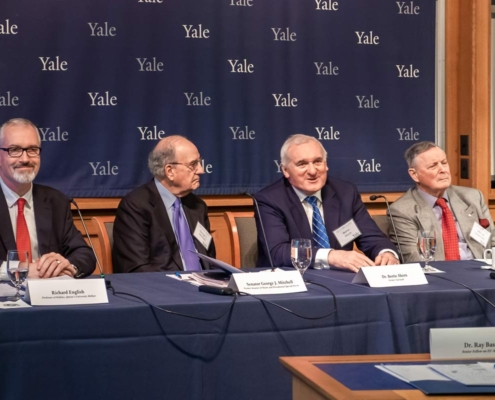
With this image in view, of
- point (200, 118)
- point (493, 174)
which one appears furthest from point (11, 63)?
point (493, 174)

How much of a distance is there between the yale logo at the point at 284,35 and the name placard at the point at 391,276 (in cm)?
241

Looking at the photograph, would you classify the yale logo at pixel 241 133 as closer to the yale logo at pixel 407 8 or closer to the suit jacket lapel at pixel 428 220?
the suit jacket lapel at pixel 428 220

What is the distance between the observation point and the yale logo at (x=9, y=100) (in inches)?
191

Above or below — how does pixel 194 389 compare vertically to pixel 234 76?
below

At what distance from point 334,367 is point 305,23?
3.87 m

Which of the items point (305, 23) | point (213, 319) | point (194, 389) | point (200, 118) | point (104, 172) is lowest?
point (194, 389)

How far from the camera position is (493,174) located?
588 centimetres

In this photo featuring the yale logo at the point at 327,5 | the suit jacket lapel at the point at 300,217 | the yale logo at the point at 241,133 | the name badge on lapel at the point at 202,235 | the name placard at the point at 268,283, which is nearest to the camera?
the name placard at the point at 268,283

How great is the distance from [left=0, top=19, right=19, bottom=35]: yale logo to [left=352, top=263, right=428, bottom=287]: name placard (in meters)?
2.63

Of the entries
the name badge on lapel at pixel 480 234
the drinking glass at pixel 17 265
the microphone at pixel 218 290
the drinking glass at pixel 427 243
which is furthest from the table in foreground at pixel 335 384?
A: the name badge on lapel at pixel 480 234

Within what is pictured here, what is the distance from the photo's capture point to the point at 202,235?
438 cm

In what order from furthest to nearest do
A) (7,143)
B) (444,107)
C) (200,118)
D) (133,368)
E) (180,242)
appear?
(444,107) < (200,118) < (180,242) < (7,143) < (133,368)

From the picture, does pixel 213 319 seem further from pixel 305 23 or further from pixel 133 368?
pixel 305 23

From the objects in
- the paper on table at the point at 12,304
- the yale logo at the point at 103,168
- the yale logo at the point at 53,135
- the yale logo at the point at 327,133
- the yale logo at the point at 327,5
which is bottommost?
the paper on table at the point at 12,304
